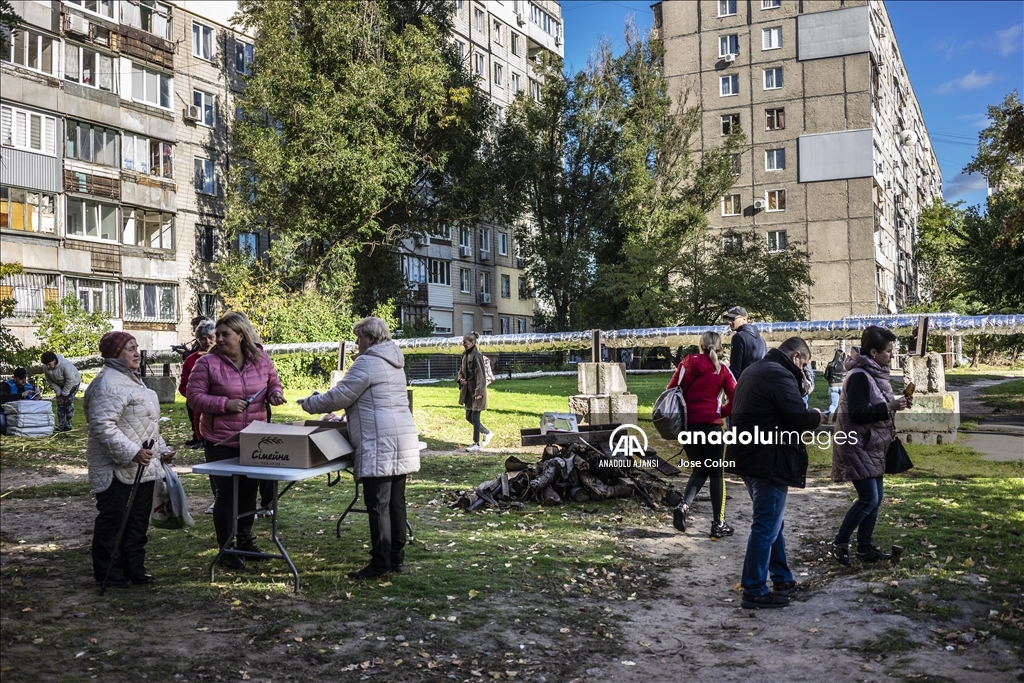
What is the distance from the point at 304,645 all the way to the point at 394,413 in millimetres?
1907

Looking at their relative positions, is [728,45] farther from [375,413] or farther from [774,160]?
[375,413]

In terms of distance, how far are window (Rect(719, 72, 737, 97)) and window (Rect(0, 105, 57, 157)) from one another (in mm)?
36757

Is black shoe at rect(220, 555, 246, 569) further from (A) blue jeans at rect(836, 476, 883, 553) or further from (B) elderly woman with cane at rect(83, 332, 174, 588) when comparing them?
(A) blue jeans at rect(836, 476, 883, 553)

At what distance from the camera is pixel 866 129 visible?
5069 cm

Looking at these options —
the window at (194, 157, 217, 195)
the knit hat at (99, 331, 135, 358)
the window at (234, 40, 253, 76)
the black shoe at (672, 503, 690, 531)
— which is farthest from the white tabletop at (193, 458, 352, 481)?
the window at (234, 40, 253, 76)

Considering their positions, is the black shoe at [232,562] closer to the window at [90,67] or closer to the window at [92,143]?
the window at [92,143]

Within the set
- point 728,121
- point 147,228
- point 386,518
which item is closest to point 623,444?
point 386,518

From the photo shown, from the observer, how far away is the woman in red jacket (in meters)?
9.05

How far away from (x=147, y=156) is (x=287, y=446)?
3404 centimetres

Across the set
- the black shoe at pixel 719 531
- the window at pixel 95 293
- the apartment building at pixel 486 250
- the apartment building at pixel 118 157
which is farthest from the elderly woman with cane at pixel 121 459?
the apartment building at pixel 486 250

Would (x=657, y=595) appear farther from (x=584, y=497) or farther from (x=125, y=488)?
(x=125, y=488)

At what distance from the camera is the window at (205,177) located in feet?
130

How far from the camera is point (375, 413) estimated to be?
22.7 feet

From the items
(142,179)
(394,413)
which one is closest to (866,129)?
(142,179)
